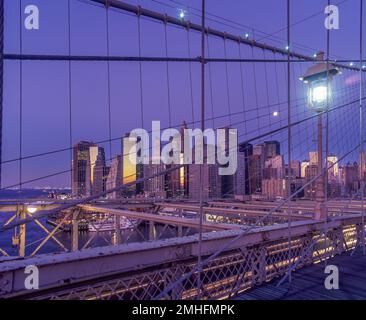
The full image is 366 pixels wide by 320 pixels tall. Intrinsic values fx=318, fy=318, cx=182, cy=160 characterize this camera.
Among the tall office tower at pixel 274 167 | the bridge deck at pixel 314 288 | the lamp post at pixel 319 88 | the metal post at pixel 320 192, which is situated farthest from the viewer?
the tall office tower at pixel 274 167

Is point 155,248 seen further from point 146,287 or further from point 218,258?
point 218,258

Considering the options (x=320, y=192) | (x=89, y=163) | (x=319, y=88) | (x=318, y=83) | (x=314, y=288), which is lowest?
(x=314, y=288)

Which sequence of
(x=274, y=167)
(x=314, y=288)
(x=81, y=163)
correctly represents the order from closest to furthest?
(x=314, y=288), (x=81, y=163), (x=274, y=167)

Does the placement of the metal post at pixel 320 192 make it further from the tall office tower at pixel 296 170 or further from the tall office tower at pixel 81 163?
the tall office tower at pixel 296 170

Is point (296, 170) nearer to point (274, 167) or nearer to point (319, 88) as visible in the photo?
point (274, 167)

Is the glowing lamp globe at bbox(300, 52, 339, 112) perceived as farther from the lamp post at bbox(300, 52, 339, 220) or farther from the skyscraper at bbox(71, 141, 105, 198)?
the skyscraper at bbox(71, 141, 105, 198)

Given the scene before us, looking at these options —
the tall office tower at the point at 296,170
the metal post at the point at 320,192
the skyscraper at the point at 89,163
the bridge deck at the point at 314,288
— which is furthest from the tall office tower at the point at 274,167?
the bridge deck at the point at 314,288

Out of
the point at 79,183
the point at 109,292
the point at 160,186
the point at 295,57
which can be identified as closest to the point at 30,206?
the point at 79,183

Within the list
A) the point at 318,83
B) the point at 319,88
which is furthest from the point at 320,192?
the point at 318,83

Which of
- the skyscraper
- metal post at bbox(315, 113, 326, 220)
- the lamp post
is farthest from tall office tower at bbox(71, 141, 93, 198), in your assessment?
the lamp post
